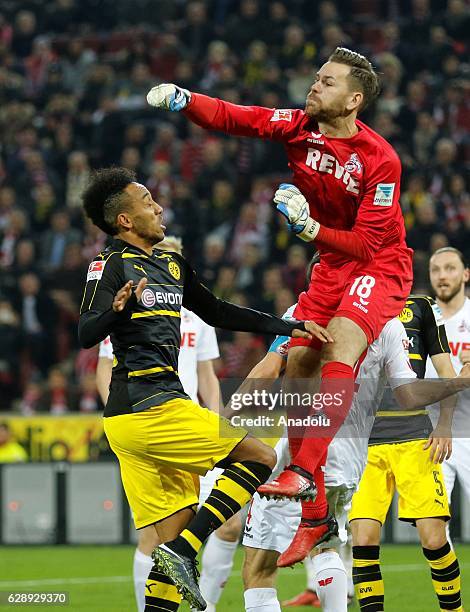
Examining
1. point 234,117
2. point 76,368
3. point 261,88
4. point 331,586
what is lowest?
point 331,586

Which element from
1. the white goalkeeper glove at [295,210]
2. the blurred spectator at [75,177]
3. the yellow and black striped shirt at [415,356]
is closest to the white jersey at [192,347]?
the yellow and black striped shirt at [415,356]

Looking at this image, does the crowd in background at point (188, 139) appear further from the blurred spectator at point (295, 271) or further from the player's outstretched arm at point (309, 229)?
the player's outstretched arm at point (309, 229)

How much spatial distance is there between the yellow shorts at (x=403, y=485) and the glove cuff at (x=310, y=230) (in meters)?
2.01

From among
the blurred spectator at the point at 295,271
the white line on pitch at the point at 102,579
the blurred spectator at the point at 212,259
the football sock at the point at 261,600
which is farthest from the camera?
the blurred spectator at the point at 212,259

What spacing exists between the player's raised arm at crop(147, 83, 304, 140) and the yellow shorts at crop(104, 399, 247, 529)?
1.34 metres

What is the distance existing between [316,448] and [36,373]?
30.8 feet

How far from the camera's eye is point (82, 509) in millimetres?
12555

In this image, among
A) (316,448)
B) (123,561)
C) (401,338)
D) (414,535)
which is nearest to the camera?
(316,448)

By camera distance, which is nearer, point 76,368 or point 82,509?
point 82,509

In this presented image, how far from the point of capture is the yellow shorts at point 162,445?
538cm

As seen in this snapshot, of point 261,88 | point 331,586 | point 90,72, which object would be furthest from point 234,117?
point 90,72

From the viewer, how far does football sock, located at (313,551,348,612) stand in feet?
19.6

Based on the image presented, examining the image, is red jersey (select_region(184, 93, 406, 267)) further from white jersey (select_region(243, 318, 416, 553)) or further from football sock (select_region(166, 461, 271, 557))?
football sock (select_region(166, 461, 271, 557))

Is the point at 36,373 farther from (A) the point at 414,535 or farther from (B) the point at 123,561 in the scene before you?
(A) the point at 414,535
